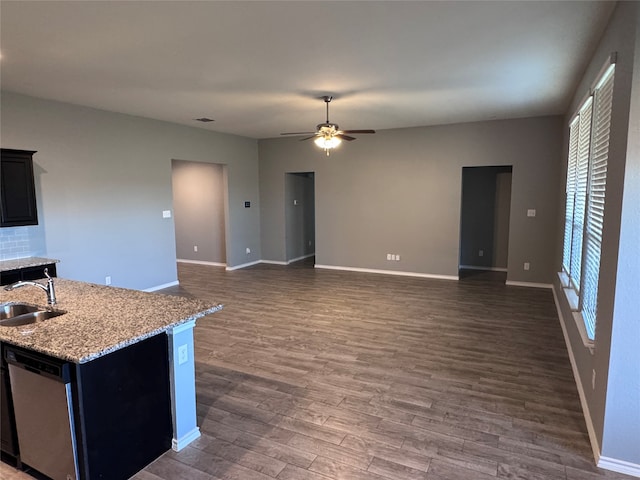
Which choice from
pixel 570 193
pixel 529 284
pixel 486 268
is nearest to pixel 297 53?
pixel 570 193

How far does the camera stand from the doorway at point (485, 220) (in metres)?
7.59

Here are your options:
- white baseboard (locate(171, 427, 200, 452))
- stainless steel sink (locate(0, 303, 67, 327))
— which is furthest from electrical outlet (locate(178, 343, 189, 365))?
stainless steel sink (locate(0, 303, 67, 327))

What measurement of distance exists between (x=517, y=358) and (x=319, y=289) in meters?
3.39

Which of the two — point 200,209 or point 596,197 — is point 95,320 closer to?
point 596,197

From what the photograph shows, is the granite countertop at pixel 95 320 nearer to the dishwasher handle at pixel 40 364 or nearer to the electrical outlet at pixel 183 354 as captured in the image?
the dishwasher handle at pixel 40 364

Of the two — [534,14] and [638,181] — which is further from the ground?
[534,14]

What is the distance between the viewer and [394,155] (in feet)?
24.0

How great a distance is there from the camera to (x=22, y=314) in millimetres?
2646

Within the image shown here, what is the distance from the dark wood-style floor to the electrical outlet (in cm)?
57

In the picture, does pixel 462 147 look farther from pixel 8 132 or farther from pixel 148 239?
pixel 8 132

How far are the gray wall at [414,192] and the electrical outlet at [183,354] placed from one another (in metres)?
→ 5.59

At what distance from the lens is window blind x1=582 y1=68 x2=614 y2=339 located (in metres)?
2.73

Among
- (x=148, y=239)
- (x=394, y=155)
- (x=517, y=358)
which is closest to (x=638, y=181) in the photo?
(x=517, y=358)

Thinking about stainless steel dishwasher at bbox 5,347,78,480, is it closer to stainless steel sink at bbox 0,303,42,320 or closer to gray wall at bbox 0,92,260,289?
stainless steel sink at bbox 0,303,42,320
